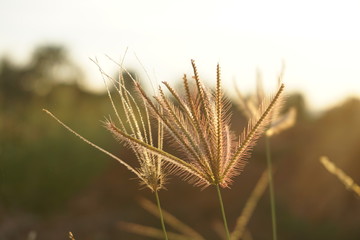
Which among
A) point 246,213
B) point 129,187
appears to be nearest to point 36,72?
point 129,187

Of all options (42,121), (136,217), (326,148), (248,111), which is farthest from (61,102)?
(248,111)

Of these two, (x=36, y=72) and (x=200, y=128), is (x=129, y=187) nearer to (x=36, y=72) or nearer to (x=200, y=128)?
(x=200, y=128)

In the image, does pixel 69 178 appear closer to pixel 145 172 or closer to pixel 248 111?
pixel 248 111

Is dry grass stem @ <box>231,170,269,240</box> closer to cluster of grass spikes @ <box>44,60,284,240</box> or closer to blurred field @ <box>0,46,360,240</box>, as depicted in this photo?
cluster of grass spikes @ <box>44,60,284,240</box>

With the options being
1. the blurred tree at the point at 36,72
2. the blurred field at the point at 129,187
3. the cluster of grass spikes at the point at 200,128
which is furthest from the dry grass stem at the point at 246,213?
the blurred tree at the point at 36,72

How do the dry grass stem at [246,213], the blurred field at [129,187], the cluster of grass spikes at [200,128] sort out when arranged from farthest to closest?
1. the blurred field at [129,187]
2. the dry grass stem at [246,213]
3. the cluster of grass spikes at [200,128]

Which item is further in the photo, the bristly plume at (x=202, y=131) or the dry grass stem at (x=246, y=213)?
the dry grass stem at (x=246, y=213)

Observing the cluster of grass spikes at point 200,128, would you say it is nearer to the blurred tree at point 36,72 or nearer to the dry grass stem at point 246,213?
the dry grass stem at point 246,213
